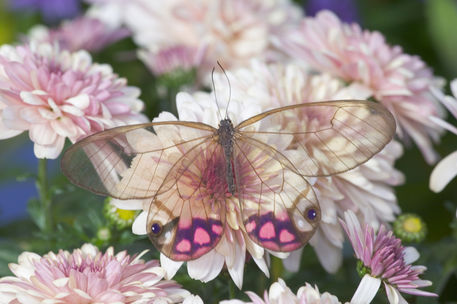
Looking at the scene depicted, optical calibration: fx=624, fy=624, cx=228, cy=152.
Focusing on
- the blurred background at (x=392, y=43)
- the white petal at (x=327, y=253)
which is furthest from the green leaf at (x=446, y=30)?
the white petal at (x=327, y=253)

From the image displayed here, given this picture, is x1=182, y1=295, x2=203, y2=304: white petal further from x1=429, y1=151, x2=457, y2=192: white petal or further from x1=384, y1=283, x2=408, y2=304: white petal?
x1=429, y1=151, x2=457, y2=192: white petal

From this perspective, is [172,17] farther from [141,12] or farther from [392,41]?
[392,41]

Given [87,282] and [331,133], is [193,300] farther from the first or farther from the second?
[331,133]

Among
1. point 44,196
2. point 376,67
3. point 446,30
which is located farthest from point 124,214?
point 446,30

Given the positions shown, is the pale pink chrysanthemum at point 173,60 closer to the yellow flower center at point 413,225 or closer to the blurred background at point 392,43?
the blurred background at point 392,43

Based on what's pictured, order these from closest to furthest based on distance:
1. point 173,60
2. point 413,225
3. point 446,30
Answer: point 413,225
point 173,60
point 446,30

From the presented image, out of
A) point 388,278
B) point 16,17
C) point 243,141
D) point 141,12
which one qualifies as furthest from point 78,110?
point 16,17
